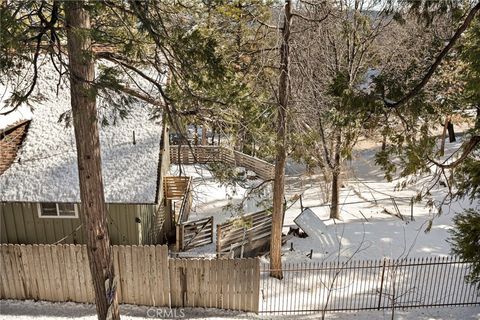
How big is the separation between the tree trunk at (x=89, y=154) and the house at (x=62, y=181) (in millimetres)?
4336

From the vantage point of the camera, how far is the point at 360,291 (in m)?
10.7

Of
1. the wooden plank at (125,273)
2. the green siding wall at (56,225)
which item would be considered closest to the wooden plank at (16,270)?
the wooden plank at (125,273)

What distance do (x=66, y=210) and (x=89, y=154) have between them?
651 centimetres

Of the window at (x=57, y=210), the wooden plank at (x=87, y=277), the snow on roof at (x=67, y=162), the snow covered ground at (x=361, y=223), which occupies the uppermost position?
the snow on roof at (x=67, y=162)

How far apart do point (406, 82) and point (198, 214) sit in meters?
11.1

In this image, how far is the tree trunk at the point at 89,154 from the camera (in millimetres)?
5418

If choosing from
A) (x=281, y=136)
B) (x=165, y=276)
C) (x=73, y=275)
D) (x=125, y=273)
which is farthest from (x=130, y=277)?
(x=281, y=136)

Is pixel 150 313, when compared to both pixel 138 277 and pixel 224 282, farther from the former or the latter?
pixel 224 282

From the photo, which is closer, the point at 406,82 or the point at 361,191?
the point at 406,82

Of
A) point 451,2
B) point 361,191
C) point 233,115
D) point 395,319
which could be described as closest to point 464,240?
point 395,319

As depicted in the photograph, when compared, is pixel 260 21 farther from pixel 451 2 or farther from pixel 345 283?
pixel 345 283

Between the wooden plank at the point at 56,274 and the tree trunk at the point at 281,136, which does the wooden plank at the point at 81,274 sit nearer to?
the wooden plank at the point at 56,274

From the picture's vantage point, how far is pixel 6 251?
30.1 feet

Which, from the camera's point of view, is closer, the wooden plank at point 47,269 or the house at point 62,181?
the wooden plank at point 47,269
